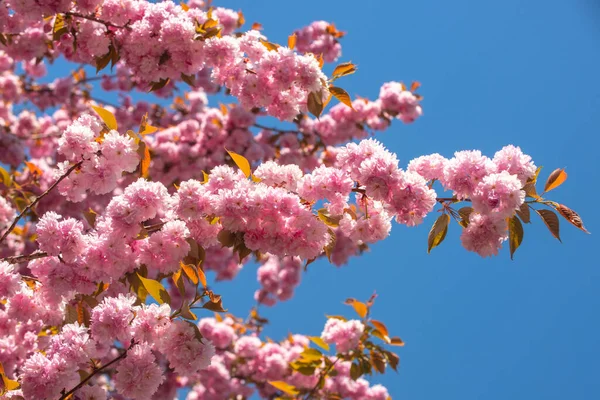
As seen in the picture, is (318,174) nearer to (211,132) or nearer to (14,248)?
(211,132)

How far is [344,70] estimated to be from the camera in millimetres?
3012

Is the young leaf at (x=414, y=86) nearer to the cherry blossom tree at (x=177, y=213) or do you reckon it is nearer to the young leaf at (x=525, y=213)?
the cherry blossom tree at (x=177, y=213)

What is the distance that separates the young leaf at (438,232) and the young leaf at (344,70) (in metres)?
1.08

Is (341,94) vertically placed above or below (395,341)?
above

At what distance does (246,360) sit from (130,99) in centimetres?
358

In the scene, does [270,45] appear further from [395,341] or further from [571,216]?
[395,341]

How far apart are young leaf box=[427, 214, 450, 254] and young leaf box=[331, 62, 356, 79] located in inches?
42.6

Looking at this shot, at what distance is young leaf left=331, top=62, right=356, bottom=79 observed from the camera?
299 centimetres

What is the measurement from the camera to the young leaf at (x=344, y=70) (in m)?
2.99

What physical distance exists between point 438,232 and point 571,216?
1.61 feet

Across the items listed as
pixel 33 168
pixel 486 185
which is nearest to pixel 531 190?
pixel 486 185

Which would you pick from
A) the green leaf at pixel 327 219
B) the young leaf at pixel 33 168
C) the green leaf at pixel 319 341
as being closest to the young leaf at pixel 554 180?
the green leaf at pixel 327 219

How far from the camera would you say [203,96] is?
684 centimetres

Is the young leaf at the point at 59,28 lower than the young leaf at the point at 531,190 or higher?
higher
